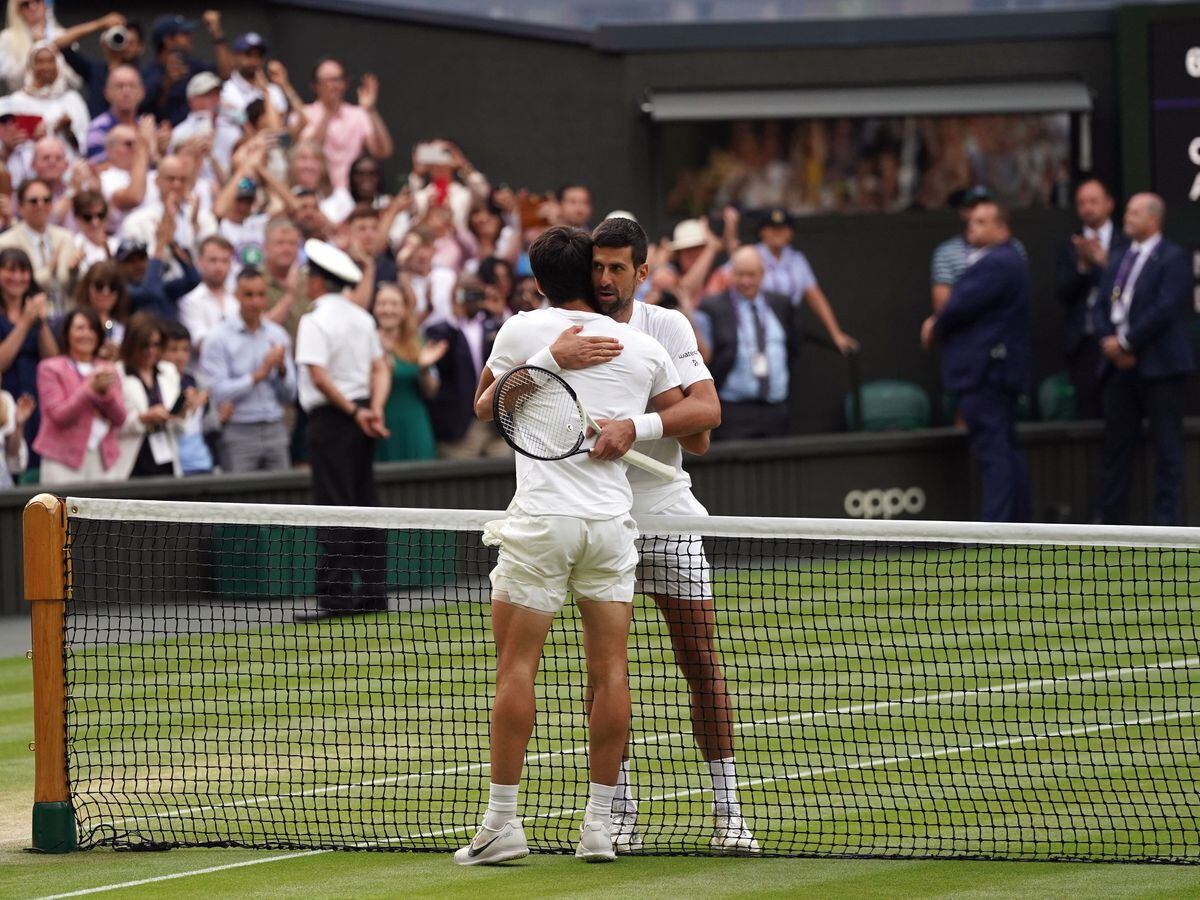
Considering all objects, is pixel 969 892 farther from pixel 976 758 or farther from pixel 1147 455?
pixel 1147 455

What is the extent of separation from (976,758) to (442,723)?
223 centimetres

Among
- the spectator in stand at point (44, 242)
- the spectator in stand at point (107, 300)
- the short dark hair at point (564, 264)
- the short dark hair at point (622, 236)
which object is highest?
the spectator in stand at point (44, 242)

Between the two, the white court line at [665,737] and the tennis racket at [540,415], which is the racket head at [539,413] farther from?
the white court line at [665,737]

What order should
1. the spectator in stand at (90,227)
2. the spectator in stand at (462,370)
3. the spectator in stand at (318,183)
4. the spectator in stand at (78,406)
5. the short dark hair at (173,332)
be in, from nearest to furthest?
1. the spectator in stand at (78,406)
2. the short dark hair at (173,332)
3. the spectator in stand at (90,227)
4. the spectator in stand at (462,370)
5. the spectator in stand at (318,183)

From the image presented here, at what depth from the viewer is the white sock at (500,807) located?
6707 mm

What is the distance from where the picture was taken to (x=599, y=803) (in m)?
6.77

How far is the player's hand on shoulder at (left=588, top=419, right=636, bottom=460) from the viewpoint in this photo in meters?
6.59

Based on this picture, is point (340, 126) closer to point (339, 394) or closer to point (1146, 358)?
point (339, 394)

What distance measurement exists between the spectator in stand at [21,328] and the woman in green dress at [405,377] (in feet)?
7.01

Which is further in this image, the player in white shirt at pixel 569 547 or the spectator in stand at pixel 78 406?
the spectator in stand at pixel 78 406

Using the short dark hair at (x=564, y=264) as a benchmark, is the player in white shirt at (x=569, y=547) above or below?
below

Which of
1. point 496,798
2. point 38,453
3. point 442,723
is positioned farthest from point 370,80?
point 496,798

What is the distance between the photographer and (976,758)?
333 inches

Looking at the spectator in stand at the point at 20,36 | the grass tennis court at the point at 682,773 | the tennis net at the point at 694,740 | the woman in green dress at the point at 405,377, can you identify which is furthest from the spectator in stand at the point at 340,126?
the grass tennis court at the point at 682,773
